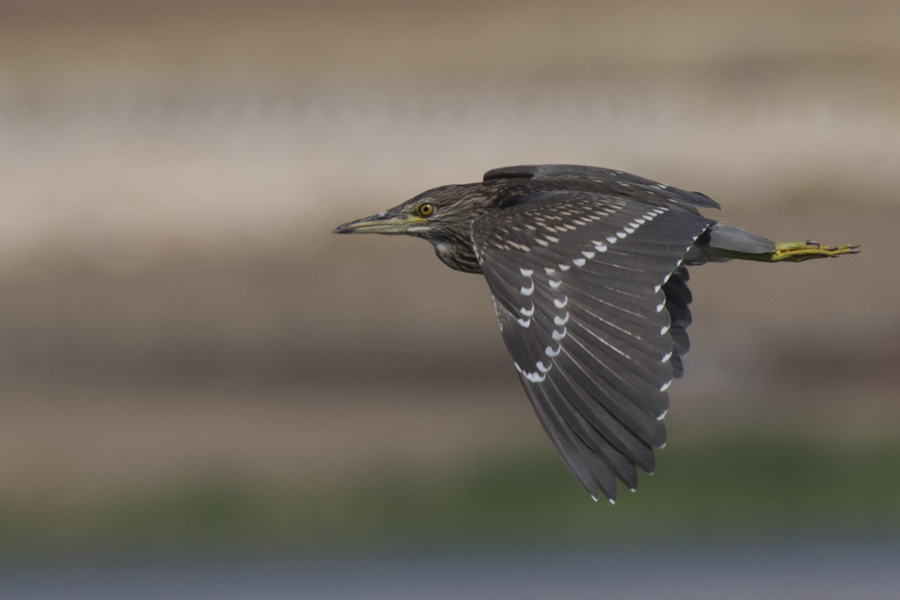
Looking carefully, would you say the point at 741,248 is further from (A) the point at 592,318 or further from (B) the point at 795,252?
(A) the point at 592,318

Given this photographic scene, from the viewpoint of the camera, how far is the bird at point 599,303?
241 inches

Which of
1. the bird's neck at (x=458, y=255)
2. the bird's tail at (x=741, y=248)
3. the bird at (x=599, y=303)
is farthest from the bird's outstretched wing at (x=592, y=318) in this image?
the bird's neck at (x=458, y=255)

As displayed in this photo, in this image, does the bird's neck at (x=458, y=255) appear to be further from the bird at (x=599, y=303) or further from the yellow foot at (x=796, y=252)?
the yellow foot at (x=796, y=252)

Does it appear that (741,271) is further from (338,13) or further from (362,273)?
(338,13)

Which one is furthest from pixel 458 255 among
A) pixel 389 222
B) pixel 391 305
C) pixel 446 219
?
pixel 391 305

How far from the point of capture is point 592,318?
639 cm

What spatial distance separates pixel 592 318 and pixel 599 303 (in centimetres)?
7

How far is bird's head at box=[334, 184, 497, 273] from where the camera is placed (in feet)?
25.7

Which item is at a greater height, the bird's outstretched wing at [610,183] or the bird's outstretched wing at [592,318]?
the bird's outstretched wing at [610,183]

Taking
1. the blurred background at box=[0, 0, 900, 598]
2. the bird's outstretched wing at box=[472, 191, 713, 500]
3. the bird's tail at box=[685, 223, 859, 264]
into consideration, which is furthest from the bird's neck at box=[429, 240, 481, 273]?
the blurred background at box=[0, 0, 900, 598]

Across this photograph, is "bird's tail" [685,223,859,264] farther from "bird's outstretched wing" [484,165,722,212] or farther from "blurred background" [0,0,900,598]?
"blurred background" [0,0,900,598]

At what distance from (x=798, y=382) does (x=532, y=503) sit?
578 centimetres

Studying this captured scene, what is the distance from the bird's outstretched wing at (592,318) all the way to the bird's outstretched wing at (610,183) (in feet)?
1.80

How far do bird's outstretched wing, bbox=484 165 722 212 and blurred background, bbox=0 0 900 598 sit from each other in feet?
29.5
